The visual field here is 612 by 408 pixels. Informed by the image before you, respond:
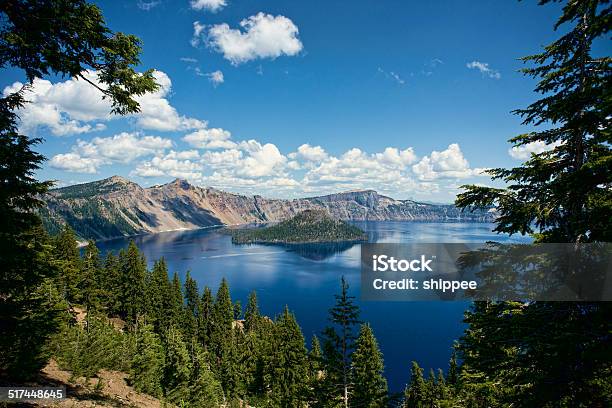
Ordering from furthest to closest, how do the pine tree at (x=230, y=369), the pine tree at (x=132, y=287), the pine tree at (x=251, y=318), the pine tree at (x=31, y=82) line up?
the pine tree at (x=251, y=318)
the pine tree at (x=132, y=287)
the pine tree at (x=230, y=369)
the pine tree at (x=31, y=82)

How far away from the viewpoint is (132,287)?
200 feet

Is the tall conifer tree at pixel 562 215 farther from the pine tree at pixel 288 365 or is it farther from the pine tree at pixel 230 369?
the pine tree at pixel 230 369

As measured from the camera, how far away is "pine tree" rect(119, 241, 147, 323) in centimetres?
6056

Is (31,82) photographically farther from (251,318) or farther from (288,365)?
(251,318)

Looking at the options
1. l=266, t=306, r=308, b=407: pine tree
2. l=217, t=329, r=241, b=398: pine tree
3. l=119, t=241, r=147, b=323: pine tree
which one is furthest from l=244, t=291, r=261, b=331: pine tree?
l=266, t=306, r=308, b=407: pine tree

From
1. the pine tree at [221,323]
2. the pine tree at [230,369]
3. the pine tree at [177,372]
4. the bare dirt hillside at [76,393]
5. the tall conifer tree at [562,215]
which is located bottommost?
the pine tree at [230,369]

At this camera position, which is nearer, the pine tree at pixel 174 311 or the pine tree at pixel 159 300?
the pine tree at pixel 159 300

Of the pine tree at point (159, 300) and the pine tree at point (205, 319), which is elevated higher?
the pine tree at point (159, 300)

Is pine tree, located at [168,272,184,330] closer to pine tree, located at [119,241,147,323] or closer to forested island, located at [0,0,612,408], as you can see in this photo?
pine tree, located at [119,241,147,323]

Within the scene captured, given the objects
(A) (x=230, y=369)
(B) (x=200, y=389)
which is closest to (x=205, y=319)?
Answer: (A) (x=230, y=369)

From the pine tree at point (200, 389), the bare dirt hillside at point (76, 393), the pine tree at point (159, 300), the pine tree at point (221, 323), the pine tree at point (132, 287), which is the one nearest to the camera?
the bare dirt hillside at point (76, 393)

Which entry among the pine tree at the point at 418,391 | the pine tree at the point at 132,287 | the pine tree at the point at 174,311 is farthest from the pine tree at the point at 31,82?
the pine tree at the point at 174,311

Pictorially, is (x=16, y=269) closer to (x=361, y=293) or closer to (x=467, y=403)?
(x=467, y=403)

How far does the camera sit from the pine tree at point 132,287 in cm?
6056
